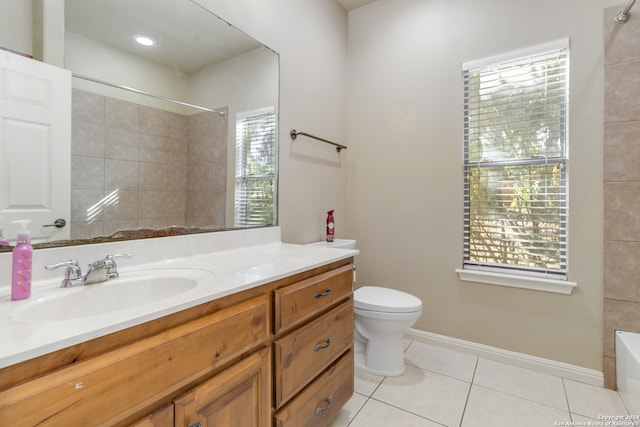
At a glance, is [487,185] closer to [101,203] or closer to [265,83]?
[265,83]

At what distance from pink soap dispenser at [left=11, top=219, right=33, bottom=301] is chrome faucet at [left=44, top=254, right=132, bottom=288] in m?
0.09

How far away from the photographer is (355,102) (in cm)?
263

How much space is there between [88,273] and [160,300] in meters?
0.31

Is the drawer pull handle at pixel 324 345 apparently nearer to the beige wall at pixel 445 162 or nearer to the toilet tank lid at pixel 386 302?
the toilet tank lid at pixel 386 302

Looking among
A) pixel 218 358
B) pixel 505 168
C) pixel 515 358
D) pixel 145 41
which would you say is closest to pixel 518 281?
pixel 515 358

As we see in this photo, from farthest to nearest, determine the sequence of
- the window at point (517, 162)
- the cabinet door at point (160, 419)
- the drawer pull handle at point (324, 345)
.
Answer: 1. the window at point (517, 162)
2. the drawer pull handle at point (324, 345)
3. the cabinet door at point (160, 419)

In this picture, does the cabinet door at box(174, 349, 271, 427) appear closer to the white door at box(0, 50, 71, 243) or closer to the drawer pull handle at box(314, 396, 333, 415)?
the drawer pull handle at box(314, 396, 333, 415)

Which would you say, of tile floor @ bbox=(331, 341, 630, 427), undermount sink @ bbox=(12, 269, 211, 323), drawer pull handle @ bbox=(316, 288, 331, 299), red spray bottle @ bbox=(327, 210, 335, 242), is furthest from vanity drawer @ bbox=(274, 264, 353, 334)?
red spray bottle @ bbox=(327, 210, 335, 242)

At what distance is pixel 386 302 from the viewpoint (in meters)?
1.89

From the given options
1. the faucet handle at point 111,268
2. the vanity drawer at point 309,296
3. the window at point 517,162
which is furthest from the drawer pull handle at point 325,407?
the window at point 517,162

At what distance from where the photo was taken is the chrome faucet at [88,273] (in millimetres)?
942

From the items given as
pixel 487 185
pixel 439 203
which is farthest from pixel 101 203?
pixel 487 185

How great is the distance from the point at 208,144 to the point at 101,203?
543 millimetres

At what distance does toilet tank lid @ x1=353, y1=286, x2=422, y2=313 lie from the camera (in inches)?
71.7
